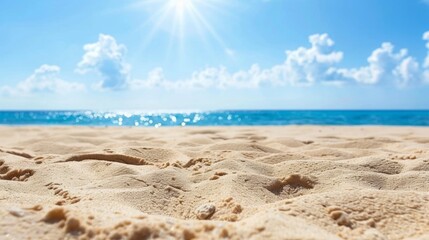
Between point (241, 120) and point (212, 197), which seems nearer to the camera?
point (212, 197)

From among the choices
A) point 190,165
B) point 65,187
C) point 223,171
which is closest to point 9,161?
point 65,187

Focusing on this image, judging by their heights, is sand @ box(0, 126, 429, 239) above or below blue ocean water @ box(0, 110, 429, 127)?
above

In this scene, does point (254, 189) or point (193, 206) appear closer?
point (193, 206)

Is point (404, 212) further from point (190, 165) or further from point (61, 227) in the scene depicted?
point (190, 165)

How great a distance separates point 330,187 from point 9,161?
2.09 meters

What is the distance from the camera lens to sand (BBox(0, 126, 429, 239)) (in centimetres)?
111

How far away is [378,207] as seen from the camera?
4.63 feet

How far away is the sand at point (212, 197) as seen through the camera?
1111mm

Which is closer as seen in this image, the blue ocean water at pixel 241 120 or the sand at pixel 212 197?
the sand at pixel 212 197

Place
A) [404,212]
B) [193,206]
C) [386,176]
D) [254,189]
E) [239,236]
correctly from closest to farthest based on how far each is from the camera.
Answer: [239,236] → [404,212] → [193,206] → [254,189] → [386,176]

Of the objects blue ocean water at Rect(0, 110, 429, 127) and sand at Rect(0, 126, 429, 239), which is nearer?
sand at Rect(0, 126, 429, 239)

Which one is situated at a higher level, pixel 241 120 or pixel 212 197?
pixel 212 197

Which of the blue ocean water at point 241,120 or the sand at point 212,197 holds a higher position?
the sand at point 212,197

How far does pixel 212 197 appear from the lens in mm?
1743
